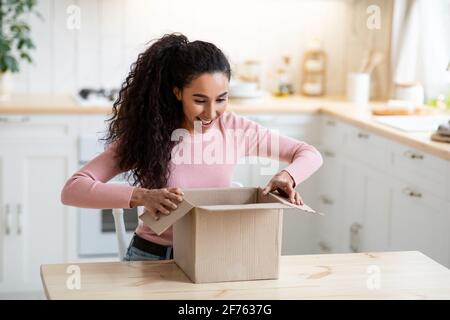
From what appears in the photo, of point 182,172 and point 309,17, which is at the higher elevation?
point 309,17

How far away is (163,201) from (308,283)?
343 millimetres

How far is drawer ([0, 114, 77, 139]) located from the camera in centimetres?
352

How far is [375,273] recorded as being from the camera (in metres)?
1.71

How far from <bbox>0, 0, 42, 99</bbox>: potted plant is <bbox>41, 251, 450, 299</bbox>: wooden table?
212cm

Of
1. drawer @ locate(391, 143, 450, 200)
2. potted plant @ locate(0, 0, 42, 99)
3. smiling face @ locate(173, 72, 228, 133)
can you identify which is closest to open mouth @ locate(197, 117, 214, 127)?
smiling face @ locate(173, 72, 228, 133)

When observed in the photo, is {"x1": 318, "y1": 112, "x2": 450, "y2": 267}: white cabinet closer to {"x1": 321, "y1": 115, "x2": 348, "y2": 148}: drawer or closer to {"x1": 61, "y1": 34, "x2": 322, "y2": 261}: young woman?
{"x1": 321, "y1": 115, "x2": 348, "y2": 148}: drawer

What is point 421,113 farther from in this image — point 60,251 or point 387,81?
point 60,251

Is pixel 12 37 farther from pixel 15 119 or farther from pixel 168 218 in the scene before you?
pixel 168 218

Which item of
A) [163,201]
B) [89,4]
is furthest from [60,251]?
[163,201]

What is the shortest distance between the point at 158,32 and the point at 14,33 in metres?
0.75

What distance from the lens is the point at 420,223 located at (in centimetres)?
284

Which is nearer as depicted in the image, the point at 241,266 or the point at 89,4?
the point at 241,266

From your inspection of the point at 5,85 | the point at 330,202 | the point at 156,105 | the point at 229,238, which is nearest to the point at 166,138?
the point at 156,105

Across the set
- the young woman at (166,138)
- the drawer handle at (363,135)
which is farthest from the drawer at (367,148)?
the young woman at (166,138)
